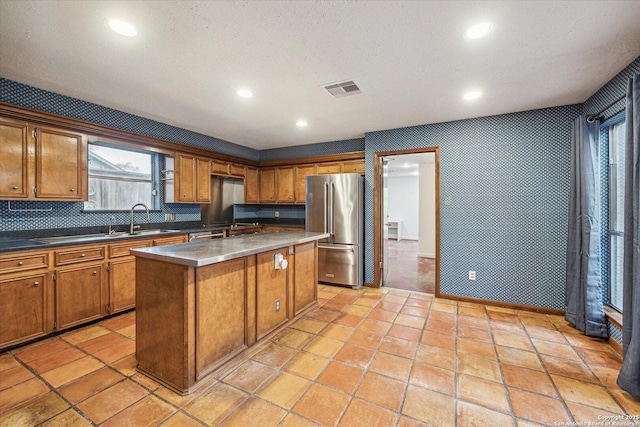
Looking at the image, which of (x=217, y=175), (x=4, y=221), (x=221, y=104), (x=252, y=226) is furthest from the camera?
(x=252, y=226)

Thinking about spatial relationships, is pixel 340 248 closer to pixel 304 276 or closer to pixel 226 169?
pixel 304 276

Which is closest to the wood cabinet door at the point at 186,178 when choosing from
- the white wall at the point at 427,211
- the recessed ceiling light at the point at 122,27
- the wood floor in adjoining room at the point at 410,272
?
the recessed ceiling light at the point at 122,27

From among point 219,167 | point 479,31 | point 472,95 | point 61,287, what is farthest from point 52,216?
point 472,95

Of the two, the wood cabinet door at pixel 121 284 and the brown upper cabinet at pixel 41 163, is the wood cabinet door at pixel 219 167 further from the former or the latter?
the wood cabinet door at pixel 121 284

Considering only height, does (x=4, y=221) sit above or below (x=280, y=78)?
below

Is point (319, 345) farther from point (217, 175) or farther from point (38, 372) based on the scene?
point (217, 175)

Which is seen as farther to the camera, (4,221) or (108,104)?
(108,104)

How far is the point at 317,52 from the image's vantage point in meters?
2.11

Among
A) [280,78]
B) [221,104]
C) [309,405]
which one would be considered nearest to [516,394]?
[309,405]

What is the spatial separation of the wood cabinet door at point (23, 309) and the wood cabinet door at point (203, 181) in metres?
2.16

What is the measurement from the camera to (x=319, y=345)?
251 centimetres

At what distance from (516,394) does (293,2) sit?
2.94 meters

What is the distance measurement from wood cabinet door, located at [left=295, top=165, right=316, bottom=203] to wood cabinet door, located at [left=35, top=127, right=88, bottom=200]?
3119 millimetres

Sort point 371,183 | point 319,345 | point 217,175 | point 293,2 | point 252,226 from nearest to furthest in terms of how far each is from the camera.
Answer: point 293,2, point 319,345, point 371,183, point 217,175, point 252,226
